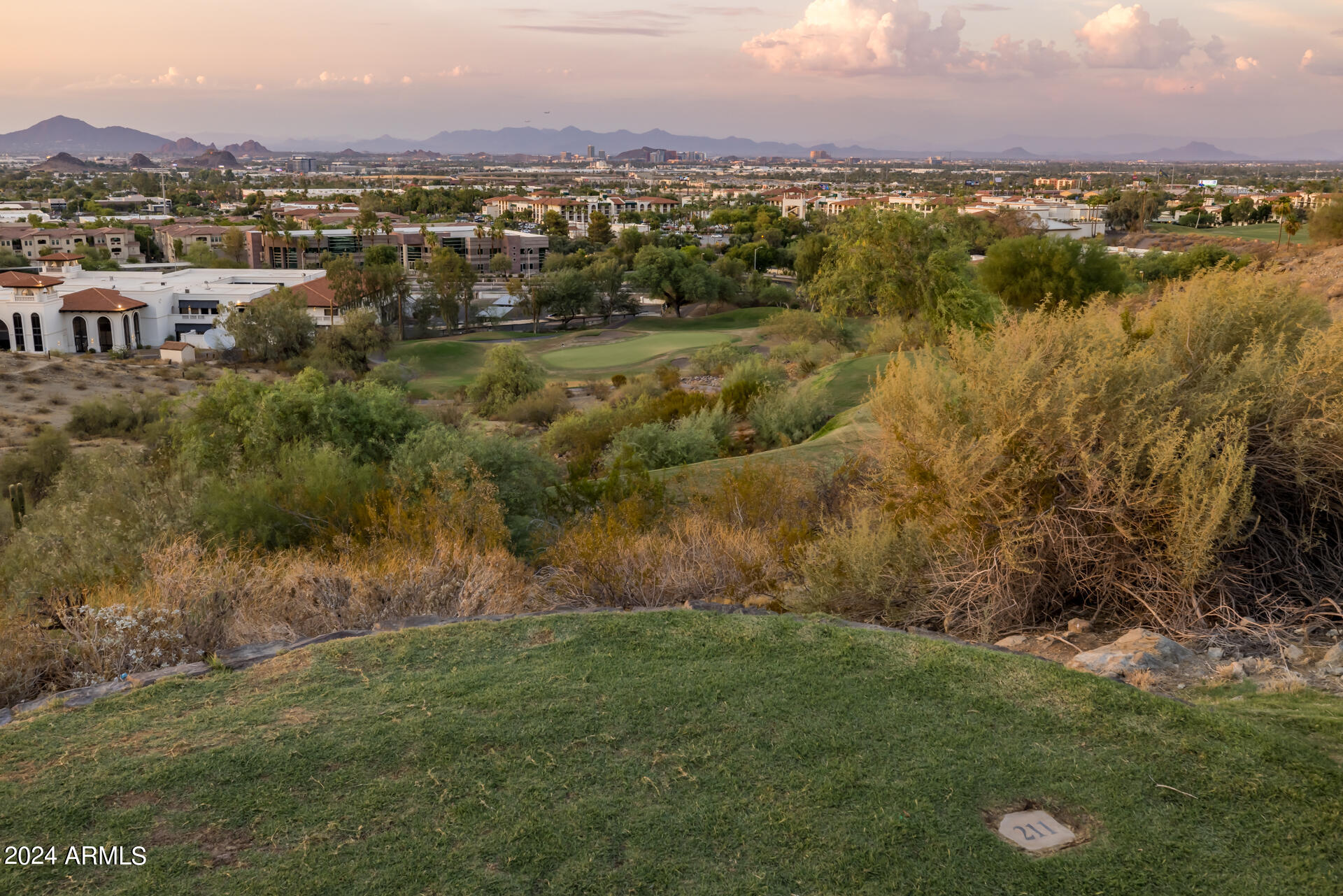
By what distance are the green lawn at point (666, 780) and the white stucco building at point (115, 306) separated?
157ft

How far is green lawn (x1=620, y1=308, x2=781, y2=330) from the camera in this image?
52938 millimetres

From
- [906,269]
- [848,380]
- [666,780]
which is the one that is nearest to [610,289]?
[906,269]

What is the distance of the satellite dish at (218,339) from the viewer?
47656 millimetres

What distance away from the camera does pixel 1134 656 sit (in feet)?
19.9

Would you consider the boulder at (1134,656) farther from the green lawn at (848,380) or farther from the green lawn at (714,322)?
the green lawn at (714,322)

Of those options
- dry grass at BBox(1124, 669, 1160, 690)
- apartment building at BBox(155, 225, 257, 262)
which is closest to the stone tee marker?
dry grass at BBox(1124, 669, 1160, 690)

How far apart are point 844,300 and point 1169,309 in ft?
75.1

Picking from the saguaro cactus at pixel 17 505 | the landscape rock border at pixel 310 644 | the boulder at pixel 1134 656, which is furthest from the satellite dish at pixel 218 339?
the boulder at pixel 1134 656

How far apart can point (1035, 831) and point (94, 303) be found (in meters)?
52.9

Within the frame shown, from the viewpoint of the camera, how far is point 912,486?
790 cm

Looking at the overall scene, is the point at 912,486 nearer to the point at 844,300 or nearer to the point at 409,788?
the point at 409,788

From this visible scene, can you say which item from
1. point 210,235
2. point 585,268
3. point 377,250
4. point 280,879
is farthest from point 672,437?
point 210,235

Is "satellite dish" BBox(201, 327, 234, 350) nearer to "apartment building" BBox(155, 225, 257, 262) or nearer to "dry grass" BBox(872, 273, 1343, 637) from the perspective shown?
"apartment building" BBox(155, 225, 257, 262)

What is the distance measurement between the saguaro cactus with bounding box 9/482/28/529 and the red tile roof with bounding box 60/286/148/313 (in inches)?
1235
